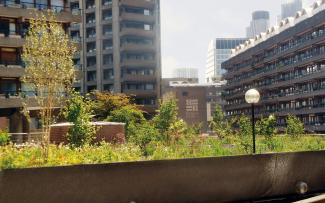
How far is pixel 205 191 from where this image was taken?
42.0 feet

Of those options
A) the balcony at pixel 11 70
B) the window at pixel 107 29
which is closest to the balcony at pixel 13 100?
the balcony at pixel 11 70

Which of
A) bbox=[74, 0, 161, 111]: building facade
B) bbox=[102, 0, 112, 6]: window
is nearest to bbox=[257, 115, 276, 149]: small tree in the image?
bbox=[74, 0, 161, 111]: building facade

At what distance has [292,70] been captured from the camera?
3081 inches

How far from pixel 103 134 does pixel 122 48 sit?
177ft

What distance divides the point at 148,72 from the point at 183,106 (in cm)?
5289

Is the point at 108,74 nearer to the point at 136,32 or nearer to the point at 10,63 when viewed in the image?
the point at 136,32

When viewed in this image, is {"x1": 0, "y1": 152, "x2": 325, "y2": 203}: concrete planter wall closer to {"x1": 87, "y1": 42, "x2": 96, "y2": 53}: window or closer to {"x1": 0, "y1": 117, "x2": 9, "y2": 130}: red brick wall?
{"x1": 0, "y1": 117, "x2": 9, "y2": 130}: red brick wall

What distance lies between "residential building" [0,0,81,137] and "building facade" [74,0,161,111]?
1265 inches

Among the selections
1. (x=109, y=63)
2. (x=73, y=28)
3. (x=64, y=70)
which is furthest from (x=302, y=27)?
(x=64, y=70)

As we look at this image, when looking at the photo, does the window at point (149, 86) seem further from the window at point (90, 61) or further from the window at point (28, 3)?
the window at point (28, 3)

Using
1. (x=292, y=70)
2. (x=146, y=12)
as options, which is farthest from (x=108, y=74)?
(x=292, y=70)

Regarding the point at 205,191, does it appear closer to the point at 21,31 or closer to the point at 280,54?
the point at 21,31

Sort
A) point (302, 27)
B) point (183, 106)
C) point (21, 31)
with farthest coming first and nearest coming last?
point (183, 106) < point (302, 27) < point (21, 31)

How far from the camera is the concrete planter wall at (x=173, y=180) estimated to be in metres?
10.7
